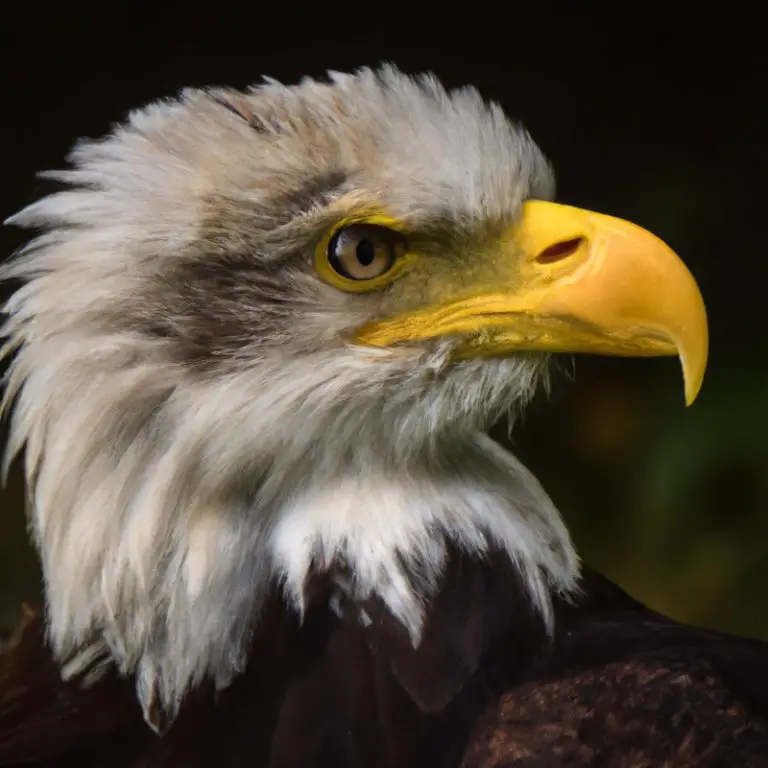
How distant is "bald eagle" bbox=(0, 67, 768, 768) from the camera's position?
0.94 metres

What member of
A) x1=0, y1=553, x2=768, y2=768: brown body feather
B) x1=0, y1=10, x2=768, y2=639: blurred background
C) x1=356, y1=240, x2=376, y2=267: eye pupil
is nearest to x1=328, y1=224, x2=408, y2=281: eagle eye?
x1=356, y1=240, x2=376, y2=267: eye pupil

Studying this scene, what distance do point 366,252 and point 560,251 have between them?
8.0 inches

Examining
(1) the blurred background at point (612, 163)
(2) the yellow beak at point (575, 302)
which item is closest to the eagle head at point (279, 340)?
(2) the yellow beak at point (575, 302)

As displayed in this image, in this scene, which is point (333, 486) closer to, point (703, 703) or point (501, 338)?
point (501, 338)

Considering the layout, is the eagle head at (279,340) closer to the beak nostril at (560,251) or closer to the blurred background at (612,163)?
the beak nostril at (560,251)

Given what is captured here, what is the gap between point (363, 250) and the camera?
952 millimetres

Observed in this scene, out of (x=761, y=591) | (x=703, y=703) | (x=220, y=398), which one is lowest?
(x=761, y=591)

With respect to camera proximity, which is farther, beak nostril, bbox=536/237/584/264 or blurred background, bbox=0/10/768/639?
blurred background, bbox=0/10/768/639

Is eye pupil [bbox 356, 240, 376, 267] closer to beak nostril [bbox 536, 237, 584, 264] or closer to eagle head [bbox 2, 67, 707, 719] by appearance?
eagle head [bbox 2, 67, 707, 719]

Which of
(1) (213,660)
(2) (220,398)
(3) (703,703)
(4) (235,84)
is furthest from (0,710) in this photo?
(4) (235,84)

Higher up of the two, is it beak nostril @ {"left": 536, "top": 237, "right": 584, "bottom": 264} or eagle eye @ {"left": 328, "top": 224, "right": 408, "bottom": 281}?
eagle eye @ {"left": 328, "top": 224, "right": 408, "bottom": 281}

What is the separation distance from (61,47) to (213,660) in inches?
42.1

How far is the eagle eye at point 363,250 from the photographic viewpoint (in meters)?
0.95

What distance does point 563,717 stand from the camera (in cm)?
92
